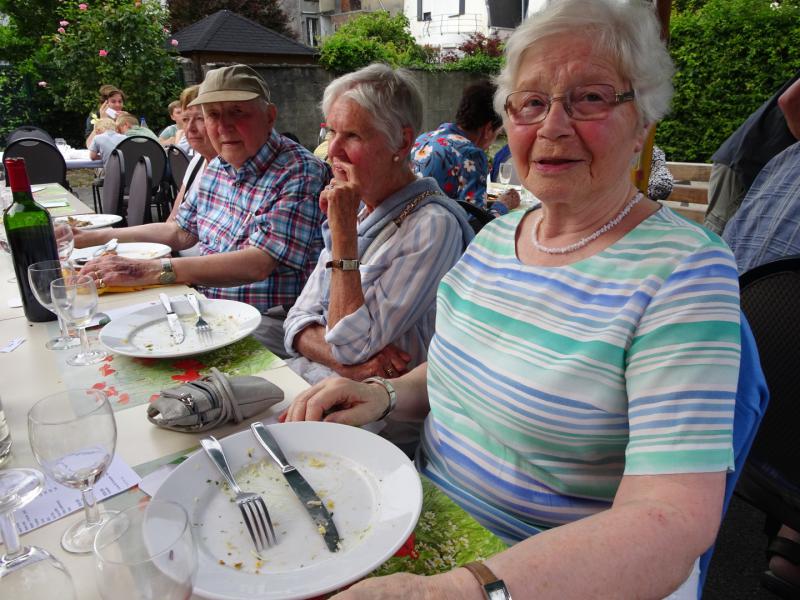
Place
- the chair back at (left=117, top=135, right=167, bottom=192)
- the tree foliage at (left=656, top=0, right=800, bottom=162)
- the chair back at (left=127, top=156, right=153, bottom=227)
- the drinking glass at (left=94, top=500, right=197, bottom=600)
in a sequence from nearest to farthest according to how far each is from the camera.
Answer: the drinking glass at (left=94, top=500, right=197, bottom=600)
the chair back at (left=127, top=156, right=153, bottom=227)
the chair back at (left=117, top=135, right=167, bottom=192)
the tree foliage at (left=656, top=0, right=800, bottom=162)

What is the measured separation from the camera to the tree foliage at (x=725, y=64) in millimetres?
7277

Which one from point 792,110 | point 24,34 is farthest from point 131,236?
Result: point 24,34

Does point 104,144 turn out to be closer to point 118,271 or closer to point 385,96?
point 118,271

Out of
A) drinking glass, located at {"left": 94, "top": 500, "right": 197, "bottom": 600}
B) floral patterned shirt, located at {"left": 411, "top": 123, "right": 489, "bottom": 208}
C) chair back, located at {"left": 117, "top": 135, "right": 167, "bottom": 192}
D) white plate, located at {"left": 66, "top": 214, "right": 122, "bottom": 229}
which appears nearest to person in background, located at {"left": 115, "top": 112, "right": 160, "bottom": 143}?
chair back, located at {"left": 117, "top": 135, "right": 167, "bottom": 192}

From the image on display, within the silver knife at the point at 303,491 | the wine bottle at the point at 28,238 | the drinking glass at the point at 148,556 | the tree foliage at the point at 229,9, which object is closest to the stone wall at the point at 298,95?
the wine bottle at the point at 28,238

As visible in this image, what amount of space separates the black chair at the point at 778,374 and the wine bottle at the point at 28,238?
2142 mm

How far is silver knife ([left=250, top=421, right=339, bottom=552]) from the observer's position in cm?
92

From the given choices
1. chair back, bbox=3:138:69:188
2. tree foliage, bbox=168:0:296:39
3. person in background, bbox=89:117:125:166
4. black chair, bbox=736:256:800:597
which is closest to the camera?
black chair, bbox=736:256:800:597

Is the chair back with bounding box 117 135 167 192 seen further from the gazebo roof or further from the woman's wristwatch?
the gazebo roof

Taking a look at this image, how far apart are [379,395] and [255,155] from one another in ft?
5.89

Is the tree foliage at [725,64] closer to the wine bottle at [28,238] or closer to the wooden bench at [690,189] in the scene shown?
the wooden bench at [690,189]

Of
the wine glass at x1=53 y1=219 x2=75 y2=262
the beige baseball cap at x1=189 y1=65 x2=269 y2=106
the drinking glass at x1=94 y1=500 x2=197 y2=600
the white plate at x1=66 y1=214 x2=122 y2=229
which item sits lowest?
the white plate at x1=66 y1=214 x2=122 y2=229

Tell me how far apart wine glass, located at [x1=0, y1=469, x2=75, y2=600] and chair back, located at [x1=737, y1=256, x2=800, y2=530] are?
155 centimetres

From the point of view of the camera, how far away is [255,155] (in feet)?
9.20
